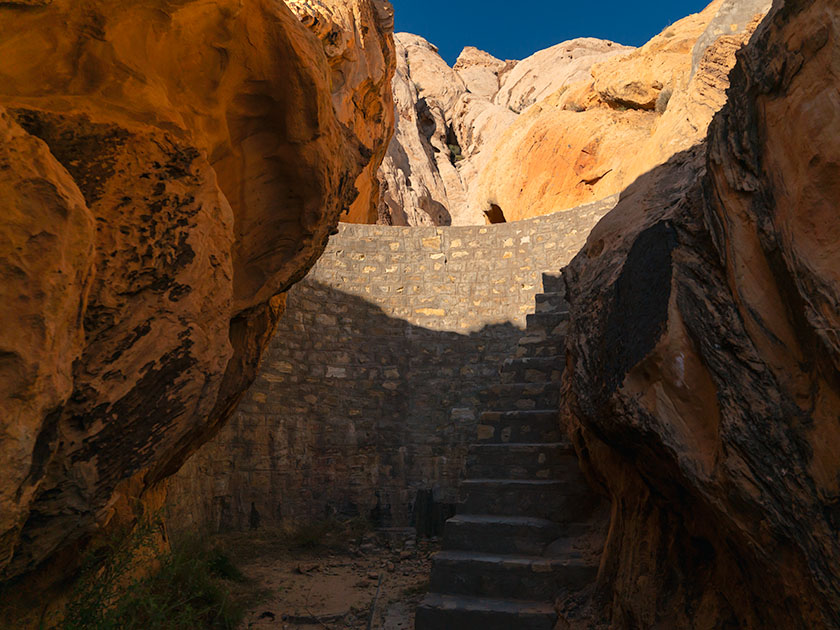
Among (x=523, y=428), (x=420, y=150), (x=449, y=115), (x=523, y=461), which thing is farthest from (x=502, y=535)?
(x=449, y=115)

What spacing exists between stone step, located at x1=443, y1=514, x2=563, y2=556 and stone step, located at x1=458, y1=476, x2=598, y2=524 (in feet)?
0.30

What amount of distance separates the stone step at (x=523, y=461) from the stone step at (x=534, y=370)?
0.97 m

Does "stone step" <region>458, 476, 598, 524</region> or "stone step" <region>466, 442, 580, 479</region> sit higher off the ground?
"stone step" <region>466, 442, 580, 479</region>

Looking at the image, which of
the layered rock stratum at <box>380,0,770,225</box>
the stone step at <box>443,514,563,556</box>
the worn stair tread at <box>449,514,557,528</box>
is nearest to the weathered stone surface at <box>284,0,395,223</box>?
the layered rock stratum at <box>380,0,770,225</box>

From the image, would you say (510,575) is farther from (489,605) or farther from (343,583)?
(343,583)

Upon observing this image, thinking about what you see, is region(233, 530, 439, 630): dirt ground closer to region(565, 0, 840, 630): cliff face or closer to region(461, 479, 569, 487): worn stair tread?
region(461, 479, 569, 487): worn stair tread

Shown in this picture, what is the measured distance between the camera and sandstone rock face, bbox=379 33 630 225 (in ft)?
63.4

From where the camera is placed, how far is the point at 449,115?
980 inches

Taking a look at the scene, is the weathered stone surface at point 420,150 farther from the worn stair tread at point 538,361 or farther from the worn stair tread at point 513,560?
the worn stair tread at point 513,560

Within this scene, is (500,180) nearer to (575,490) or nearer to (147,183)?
(575,490)

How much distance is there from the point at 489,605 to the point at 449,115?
23367 millimetres

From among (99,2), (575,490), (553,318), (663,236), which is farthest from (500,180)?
(99,2)

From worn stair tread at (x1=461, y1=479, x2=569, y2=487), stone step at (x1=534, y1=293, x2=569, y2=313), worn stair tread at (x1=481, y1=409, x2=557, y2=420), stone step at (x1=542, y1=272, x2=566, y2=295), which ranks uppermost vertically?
stone step at (x1=542, y1=272, x2=566, y2=295)

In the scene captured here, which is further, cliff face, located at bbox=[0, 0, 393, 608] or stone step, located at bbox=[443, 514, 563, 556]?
stone step, located at bbox=[443, 514, 563, 556]
